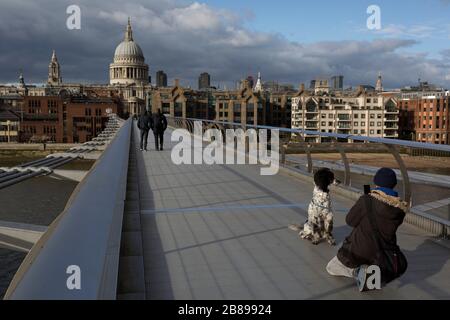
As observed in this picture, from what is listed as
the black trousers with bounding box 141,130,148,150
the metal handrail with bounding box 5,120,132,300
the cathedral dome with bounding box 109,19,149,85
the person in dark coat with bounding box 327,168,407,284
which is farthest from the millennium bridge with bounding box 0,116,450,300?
the cathedral dome with bounding box 109,19,149,85

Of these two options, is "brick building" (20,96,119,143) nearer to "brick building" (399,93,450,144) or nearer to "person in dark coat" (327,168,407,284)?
"brick building" (399,93,450,144)

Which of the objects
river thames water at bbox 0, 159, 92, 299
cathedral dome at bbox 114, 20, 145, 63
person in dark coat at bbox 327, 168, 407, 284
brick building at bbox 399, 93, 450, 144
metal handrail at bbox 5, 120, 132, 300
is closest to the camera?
metal handrail at bbox 5, 120, 132, 300

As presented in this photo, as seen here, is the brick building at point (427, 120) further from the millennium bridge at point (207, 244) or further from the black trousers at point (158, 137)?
the millennium bridge at point (207, 244)

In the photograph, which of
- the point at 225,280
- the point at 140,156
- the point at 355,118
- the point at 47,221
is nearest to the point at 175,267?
the point at 225,280

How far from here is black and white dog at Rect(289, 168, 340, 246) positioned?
14.2ft

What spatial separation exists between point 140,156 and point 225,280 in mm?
9815

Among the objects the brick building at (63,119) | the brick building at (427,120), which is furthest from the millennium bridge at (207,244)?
the brick building at (427,120)

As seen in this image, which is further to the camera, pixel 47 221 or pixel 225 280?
pixel 47 221

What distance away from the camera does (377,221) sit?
128 inches

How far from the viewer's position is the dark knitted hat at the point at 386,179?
10.9 feet

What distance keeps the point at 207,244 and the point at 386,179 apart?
1.71m

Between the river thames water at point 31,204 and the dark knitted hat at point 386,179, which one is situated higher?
the dark knitted hat at point 386,179
